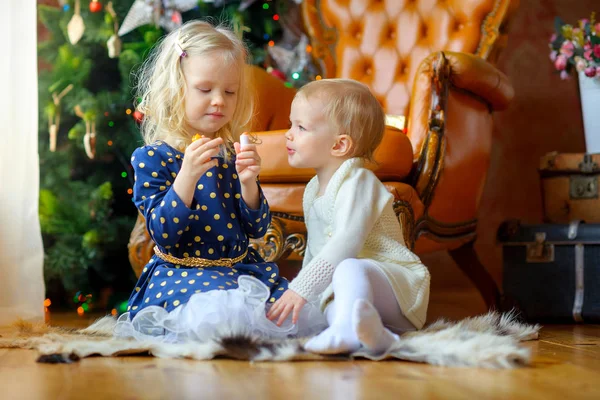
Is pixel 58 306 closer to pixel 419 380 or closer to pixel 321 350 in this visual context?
pixel 321 350

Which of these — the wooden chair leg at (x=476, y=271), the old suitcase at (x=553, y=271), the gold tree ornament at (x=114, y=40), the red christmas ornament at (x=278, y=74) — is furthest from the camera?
the red christmas ornament at (x=278, y=74)

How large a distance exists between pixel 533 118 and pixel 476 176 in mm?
1158

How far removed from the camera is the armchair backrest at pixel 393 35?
96.8 inches

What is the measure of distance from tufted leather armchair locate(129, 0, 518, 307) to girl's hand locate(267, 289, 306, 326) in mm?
555

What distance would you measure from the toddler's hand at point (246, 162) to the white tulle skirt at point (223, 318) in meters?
0.22

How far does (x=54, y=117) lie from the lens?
8.61 ft

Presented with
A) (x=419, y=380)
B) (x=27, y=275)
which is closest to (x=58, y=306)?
(x=27, y=275)

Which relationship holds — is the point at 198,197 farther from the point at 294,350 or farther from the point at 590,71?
the point at 590,71

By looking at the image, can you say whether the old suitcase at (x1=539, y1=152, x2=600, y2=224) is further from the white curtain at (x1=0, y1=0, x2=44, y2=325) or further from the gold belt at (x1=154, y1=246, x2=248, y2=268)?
the white curtain at (x1=0, y1=0, x2=44, y2=325)

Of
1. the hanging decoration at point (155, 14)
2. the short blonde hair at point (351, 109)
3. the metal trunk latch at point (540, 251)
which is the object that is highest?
the hanging decoration at point (155, 14)

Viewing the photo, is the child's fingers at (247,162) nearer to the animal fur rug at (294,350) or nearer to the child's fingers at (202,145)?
the child's fingers at (202,145)

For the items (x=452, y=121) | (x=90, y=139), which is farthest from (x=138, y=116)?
(x=452, y=121)

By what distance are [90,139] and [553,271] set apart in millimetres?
1574

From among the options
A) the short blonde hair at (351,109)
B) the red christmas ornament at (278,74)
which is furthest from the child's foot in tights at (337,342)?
the red christmas ornament at (278,74)
